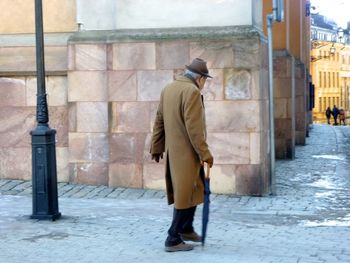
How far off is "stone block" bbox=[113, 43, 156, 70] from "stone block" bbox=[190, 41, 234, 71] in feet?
2.11

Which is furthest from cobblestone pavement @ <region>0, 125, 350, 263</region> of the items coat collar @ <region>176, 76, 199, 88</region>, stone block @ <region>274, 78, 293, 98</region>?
stone block @ <region>274, 78, 293, 98</region>

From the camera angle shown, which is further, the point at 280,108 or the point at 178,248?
the point at 280,108

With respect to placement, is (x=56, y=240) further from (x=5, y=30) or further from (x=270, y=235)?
(x=5, y=30)

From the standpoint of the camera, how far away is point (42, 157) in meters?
8.30

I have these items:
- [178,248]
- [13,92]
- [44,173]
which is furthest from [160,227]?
[13,92]

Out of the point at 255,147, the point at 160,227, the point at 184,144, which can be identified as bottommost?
the point at 160,227

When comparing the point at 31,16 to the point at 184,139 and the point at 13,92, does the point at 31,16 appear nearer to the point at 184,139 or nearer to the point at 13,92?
the point at 13,92

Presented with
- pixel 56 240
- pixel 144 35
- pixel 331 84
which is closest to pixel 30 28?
pixel 144 35

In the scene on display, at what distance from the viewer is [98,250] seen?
6.88 metres

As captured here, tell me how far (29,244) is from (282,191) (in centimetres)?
502

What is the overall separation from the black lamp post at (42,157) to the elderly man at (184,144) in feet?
6.42

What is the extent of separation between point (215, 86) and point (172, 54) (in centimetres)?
81

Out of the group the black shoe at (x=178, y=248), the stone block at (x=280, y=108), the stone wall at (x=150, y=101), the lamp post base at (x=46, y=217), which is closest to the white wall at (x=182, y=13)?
the stone wall at (x=150, y=101)

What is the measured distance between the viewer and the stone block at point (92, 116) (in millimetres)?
10906
